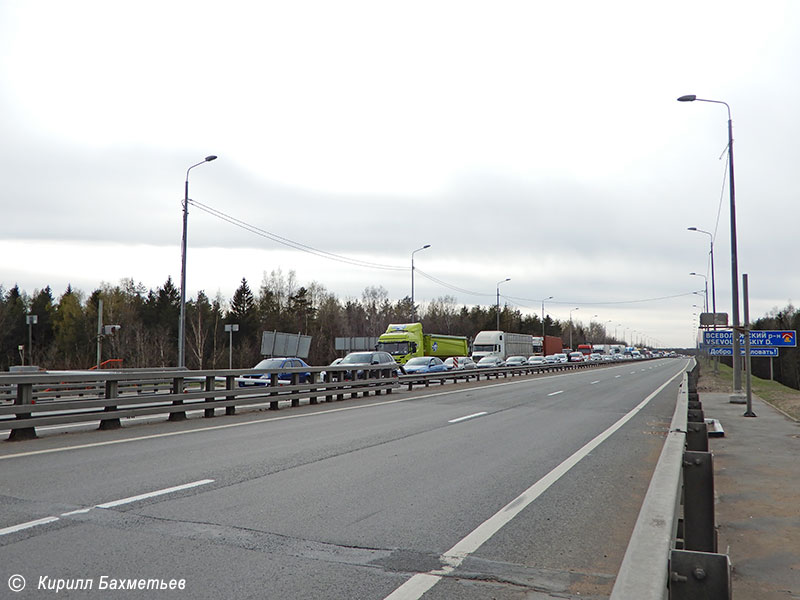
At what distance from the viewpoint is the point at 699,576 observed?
285 cm

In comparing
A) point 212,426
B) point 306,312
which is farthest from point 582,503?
point 306,312

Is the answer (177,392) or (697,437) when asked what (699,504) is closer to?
(697,437)

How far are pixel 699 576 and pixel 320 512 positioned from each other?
4514mm

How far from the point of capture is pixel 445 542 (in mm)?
5836

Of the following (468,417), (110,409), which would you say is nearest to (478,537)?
(110,409)

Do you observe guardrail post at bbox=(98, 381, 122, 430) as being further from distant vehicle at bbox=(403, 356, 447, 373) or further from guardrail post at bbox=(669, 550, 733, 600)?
distant vehicle at bbox=(403, 356, 447, 373)

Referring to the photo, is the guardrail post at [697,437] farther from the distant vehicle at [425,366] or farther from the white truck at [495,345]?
the white truck at [495,345]

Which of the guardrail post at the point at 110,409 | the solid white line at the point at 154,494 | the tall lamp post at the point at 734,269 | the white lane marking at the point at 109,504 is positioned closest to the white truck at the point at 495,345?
the tall lamp post at the point at 734,269

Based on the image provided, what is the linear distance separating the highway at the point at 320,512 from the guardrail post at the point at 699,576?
1920mm

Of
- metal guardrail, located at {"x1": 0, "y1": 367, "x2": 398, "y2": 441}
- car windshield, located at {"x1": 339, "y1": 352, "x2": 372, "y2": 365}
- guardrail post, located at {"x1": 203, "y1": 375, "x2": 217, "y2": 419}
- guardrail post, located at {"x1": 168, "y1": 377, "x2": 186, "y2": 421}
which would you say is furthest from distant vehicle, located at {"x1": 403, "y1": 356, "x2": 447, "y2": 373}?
guardrail post, located at {"x1": 168, "y1": 377, "x2": 186, "y2": 421}

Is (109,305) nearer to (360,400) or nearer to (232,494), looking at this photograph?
(360,400)

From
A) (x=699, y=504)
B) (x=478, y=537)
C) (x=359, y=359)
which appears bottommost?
(x=478, y=537)

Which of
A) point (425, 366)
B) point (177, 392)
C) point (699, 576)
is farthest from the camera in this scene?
point (425, 366)

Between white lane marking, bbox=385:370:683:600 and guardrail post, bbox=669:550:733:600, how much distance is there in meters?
2.10
